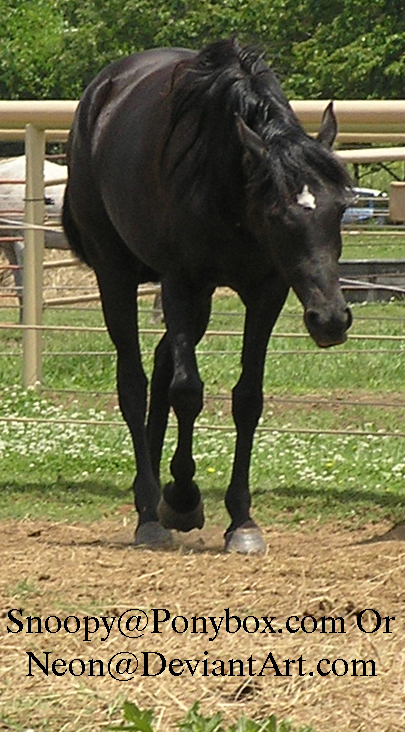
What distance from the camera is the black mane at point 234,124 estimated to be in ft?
16.2

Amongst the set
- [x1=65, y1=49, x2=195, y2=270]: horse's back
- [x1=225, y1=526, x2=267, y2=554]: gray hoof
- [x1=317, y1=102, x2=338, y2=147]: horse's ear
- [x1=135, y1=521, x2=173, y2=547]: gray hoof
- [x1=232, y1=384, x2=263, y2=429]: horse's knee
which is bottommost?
[x1=135, y1=521, x2=173, y2=547]: gray hoof

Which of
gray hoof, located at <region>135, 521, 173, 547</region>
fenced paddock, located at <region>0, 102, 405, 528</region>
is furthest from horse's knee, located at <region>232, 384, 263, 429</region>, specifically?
fenced paddock, located at <region>0, 102, 405, 528</region>

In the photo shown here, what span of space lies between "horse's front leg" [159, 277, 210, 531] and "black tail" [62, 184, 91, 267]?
36.0 inches

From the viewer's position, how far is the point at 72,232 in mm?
6547

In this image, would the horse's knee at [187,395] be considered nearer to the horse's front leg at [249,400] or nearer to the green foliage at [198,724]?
the horse's front leg at [249,400]

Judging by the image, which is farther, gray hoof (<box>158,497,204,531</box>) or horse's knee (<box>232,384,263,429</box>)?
gray hoof (<box>158,497,204,531</box>)

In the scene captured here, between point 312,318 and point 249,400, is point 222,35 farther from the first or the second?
point 312,318

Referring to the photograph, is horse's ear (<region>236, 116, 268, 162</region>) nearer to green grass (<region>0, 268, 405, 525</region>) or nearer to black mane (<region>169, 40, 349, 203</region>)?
black mane (<region>169, 40, 349, 203</region>)

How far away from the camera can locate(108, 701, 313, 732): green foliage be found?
10.4ft

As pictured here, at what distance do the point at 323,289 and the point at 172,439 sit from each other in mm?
3601

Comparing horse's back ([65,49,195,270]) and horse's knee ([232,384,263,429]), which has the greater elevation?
horse's back ([65,49,195,270])

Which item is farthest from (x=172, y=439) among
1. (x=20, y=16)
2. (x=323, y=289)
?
(x=20, y=16)

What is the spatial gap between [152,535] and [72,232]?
1.53m

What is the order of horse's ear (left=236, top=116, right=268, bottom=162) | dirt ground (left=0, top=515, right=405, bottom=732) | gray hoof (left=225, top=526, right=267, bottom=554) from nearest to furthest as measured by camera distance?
dirt ground (left=0, top=515, right=405, bottom=732), horse's ear (left=236, top=116, right=268, bottom=162), gray hoof (left=225, top=526, right=267, bottom=554)
